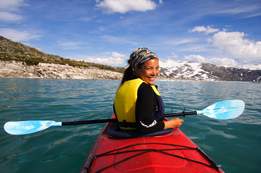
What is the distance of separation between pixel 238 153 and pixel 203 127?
5.94ft

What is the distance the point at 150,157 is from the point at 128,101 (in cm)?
88

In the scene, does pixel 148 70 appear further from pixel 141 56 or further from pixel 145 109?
pixel 145 109

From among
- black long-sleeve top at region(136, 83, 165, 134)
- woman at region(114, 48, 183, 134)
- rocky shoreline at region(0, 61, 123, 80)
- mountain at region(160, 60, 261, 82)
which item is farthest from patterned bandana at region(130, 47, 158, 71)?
mountain at region(160, 60, 261, 82)

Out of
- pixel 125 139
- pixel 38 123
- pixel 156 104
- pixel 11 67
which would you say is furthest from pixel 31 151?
pixel 11 67

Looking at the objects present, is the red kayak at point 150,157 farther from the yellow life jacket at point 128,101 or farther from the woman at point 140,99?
the yellow life jacket at point 128,101

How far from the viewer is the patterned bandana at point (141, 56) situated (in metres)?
2.41

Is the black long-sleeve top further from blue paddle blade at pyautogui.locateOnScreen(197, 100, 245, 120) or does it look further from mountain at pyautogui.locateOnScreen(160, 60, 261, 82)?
mountain at pyautogui.locateOnScreen(160, 60, 261, 82)

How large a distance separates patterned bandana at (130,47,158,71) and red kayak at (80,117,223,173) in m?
1.29

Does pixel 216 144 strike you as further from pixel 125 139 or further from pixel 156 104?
pixel 125 139

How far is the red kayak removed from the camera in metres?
1.69

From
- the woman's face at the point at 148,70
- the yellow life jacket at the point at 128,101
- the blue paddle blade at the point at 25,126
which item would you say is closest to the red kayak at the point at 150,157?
the yellow life jacket at the point at 128,101

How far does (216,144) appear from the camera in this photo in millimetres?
3934

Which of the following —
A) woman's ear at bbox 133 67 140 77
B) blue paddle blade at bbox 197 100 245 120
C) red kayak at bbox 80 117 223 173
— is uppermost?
woman's ear at bbox 133 67 140 77

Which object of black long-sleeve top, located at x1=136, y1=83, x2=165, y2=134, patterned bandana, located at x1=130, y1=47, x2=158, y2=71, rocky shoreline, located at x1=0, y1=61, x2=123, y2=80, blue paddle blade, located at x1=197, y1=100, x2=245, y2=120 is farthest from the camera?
rocky shoreline, located at x1=0, y1=61, x2=123, y2=80
